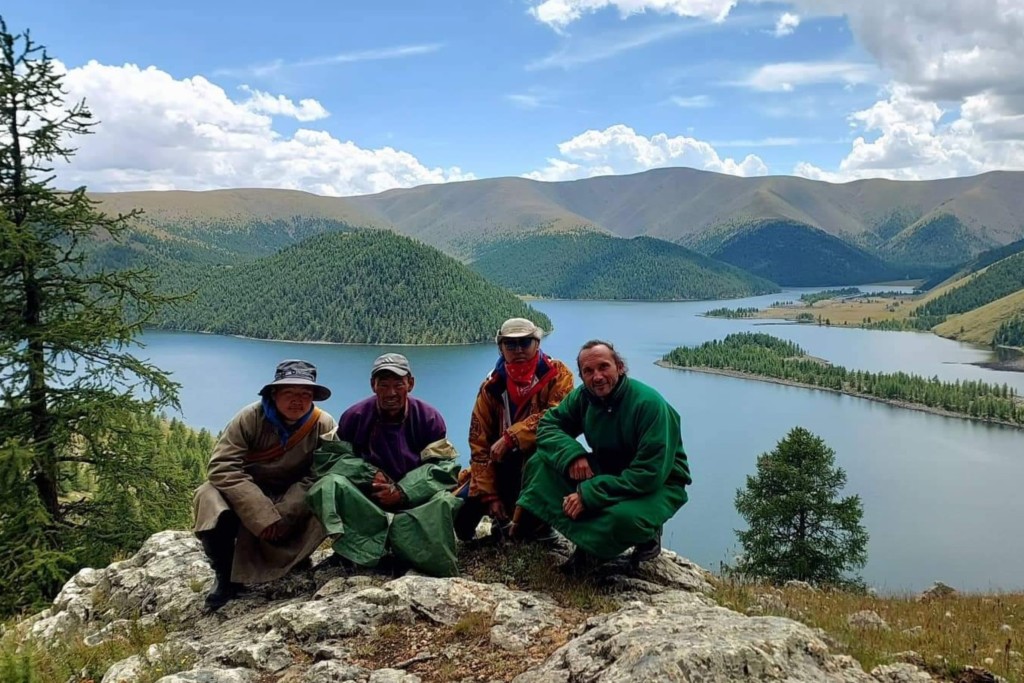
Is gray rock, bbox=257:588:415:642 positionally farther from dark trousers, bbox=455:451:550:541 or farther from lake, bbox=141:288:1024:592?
lake, bbox=141:288:1024:592

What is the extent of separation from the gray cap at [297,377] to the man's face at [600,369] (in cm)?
236

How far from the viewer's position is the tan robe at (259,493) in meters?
6.46

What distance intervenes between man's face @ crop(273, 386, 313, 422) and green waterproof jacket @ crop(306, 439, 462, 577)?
40 centimetres

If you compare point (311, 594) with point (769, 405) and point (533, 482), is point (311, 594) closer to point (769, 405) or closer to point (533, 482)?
point (533, 482)

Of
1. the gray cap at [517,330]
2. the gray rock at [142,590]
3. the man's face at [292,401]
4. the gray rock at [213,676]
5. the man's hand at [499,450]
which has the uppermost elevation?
the gray cap at [517,330]

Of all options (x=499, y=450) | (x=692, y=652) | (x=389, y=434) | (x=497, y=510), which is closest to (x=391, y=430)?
(x=389, y=434)

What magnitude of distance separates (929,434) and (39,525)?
8519 centimetres

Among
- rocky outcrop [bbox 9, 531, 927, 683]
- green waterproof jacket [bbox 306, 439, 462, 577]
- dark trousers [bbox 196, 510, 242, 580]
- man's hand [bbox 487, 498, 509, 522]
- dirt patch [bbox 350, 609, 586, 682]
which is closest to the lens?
rocky outcrop [bbox 9, 531, 927, 683]

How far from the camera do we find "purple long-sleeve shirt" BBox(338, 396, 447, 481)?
6.87m

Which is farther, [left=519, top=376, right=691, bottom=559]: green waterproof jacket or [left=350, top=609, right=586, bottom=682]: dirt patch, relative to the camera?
[left=519, top=376, right=691, bottom=559]: green waterproof jacket

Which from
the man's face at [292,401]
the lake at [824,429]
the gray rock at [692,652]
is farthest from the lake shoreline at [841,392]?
the man's face at [292,401]

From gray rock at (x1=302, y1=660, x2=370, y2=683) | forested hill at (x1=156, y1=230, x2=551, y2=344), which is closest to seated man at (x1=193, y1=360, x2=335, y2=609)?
gray rock at (x1=302, y1=660, x2=370, y2=683)

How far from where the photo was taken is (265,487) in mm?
6848

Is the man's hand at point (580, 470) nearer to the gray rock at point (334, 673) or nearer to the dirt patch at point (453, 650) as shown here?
the dirt patch at point (453, 650)
